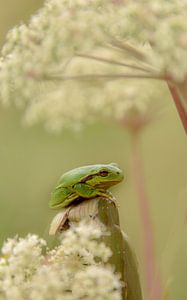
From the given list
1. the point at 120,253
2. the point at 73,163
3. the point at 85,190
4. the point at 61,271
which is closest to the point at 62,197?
the point at 85,190

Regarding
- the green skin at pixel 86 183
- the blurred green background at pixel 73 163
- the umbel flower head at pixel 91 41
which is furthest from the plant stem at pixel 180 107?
the blurred green background at pixel 73 163

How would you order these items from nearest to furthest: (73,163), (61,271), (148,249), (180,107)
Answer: (61,271)
(180,107)
(148,249)
(73,163)

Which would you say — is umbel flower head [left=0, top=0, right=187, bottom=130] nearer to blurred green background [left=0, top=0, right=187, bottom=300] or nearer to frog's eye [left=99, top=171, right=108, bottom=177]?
frog's eye [left=99, top=171, right=108, bottom=177]

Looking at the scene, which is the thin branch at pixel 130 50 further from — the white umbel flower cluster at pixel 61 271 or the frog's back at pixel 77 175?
the white umbel flower cluster at pixel 61 271

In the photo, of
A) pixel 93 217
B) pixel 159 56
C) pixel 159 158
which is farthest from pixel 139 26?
pixel 159 158

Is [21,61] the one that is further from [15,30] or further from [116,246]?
[116,246]

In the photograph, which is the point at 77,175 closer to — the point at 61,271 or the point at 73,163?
the point at 61,271
